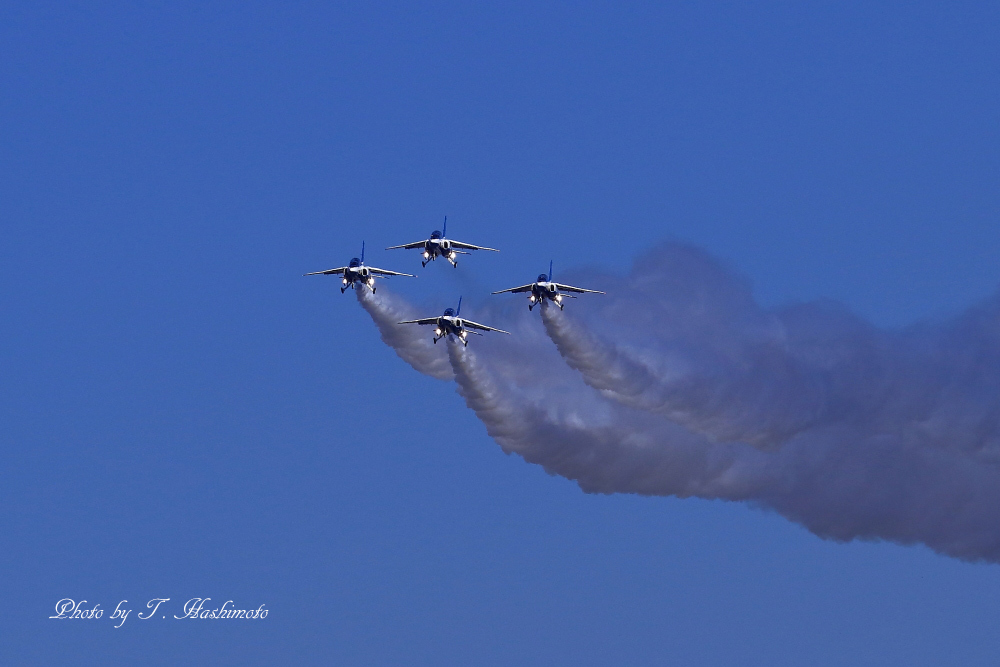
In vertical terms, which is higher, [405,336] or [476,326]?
[405,336]

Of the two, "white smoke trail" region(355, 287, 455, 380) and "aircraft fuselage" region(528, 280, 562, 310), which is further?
"white smoke trail" region(355, 287, 455, 380)

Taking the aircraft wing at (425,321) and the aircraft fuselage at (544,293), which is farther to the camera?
the aircraft wing at (425,321)

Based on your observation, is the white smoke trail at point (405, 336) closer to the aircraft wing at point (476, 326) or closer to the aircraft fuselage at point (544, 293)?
the aircraft wing at point (476, 326)

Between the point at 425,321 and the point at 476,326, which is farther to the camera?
the point at 425,321

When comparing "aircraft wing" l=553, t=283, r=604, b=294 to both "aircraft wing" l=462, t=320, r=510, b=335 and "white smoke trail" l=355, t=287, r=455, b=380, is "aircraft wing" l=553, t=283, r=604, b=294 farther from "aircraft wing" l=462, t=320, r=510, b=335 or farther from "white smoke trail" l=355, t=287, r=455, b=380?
"white smoke trail" l=355, t=287, r=455, b=380

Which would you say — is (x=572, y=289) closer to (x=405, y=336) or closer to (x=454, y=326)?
(x=454, y=326)

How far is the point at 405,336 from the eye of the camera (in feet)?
315

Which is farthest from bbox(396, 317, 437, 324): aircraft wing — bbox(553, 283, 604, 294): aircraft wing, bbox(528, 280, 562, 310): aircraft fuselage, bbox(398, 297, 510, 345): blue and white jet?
bbox(553, 283, 604, 294): aircraft wing

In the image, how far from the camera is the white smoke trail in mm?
94250

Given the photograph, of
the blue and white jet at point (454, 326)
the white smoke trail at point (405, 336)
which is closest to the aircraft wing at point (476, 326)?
the blue and white jet at point (454, 326)

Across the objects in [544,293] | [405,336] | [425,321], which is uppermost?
[405,336]

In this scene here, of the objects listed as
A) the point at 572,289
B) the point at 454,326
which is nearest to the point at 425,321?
the point at 454,326

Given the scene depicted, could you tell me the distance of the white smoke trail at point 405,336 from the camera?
309ft

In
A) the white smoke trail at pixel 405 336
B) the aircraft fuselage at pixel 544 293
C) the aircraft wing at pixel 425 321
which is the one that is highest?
the white smoke trail at pixel 405 336
